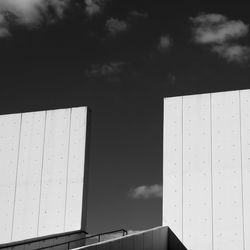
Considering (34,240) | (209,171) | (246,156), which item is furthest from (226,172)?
(34,240)

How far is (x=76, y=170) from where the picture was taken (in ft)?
45.3

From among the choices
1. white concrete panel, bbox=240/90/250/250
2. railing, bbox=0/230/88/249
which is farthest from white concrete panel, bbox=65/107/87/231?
white concrete panel, bbox=240/90/250/250

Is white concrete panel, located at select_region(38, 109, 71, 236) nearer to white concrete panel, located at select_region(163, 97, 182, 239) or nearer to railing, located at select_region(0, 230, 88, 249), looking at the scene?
railing, located at select_region(0, 230, 88, 249)

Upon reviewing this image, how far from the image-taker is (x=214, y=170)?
1265cm

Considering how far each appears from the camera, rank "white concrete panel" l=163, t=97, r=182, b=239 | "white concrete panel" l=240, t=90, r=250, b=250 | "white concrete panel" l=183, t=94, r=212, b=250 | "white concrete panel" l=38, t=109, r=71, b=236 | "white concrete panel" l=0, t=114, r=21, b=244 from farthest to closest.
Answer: "white concrete panel" l=0, t=114, r=21, b=244, "white concrete panel" l=38, t=109, r=71, b=236, "white concrete panel" l=163, t=97, r=182, b=239, "white concrete panel" l=183, t=94, r=212, b=250, "white concrete panel" l=240, t=90, r=250, b=250

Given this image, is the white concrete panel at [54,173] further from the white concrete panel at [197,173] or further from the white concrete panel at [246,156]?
the white concrete panel at [246,156]

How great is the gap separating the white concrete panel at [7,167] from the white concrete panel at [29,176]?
0.18 meters

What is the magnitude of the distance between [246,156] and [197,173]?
4.40 feet

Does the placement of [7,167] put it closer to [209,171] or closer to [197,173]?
[197,173]

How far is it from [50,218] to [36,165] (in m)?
1.65

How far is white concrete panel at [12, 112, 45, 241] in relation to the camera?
13930mm

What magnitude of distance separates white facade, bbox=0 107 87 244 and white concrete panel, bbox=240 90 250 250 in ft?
14.6

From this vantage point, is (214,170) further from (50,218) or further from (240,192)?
(50,218)

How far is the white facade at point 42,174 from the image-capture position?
13703 mm
